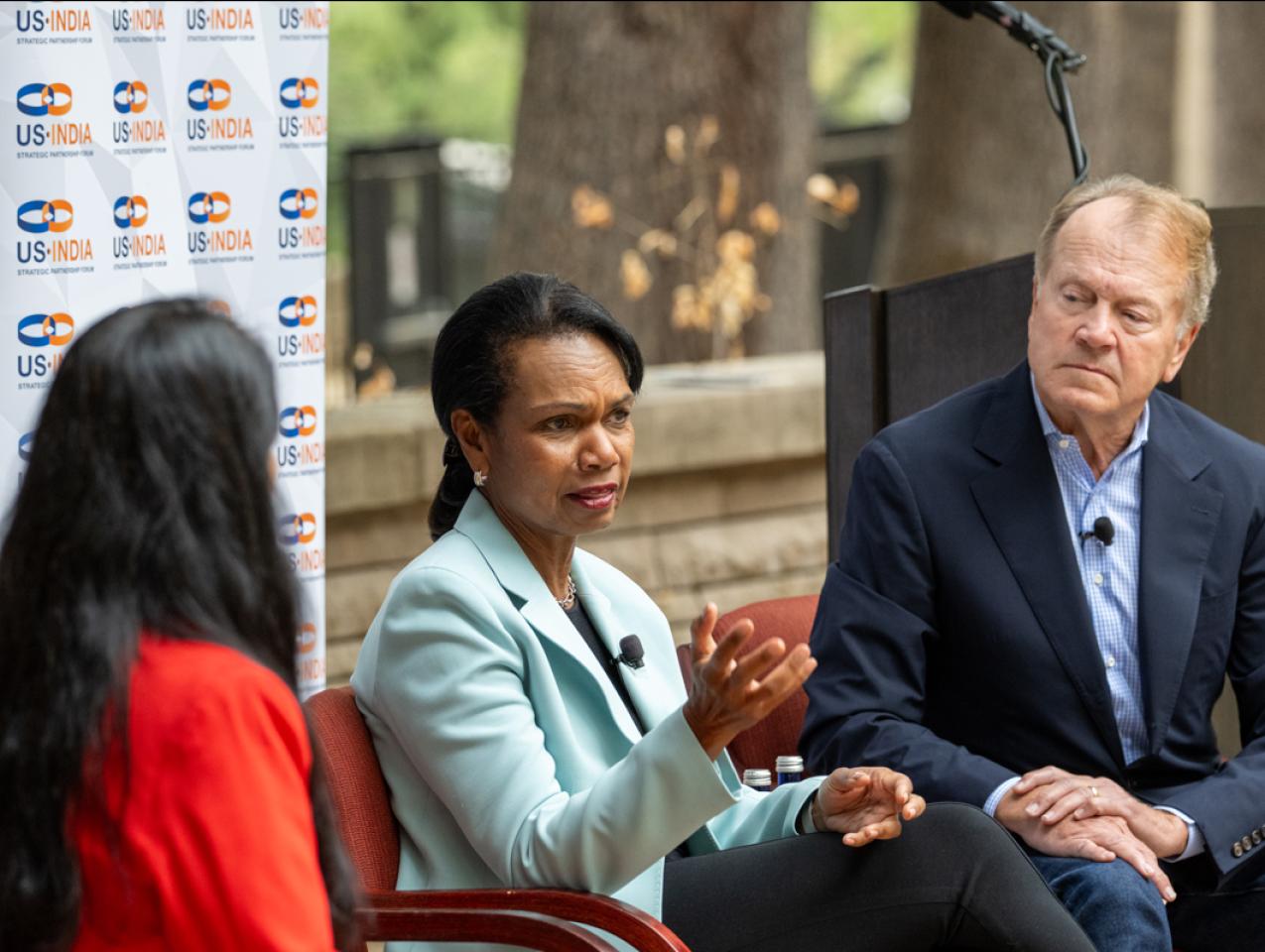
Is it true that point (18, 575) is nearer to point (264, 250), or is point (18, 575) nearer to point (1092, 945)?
point (1092, 945)

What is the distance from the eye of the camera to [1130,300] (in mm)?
3305

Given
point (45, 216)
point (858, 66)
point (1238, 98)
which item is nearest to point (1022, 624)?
point (45, 216)

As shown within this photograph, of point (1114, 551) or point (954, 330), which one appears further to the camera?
point (954, 330)

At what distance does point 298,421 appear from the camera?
445cm

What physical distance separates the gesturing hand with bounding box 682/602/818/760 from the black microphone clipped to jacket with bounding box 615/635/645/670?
465mm

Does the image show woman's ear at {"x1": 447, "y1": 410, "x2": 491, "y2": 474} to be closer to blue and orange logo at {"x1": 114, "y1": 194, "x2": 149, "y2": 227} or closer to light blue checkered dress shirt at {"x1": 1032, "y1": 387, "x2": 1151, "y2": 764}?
light blue checkered dress shirt at {"x1": 1032, "y1": 387, "x2": 1151, "y2": 764}

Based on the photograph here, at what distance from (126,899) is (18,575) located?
33 centimetres

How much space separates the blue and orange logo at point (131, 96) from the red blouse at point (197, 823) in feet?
7.69

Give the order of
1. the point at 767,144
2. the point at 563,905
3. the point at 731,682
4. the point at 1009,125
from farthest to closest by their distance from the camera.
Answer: the point at 767,144, the point at 1009,125, the point at 563,905, the point at 731,682

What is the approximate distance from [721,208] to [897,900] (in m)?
6.35

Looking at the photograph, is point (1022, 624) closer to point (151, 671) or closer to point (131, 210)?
point (151, 671)

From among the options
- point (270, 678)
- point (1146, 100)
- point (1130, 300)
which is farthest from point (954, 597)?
point (1146, 100)

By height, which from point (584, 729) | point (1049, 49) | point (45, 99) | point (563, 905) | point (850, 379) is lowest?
point (563, 905)

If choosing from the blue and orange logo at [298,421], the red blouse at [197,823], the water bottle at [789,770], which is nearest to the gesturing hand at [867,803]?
the water bottle at [789,770]
